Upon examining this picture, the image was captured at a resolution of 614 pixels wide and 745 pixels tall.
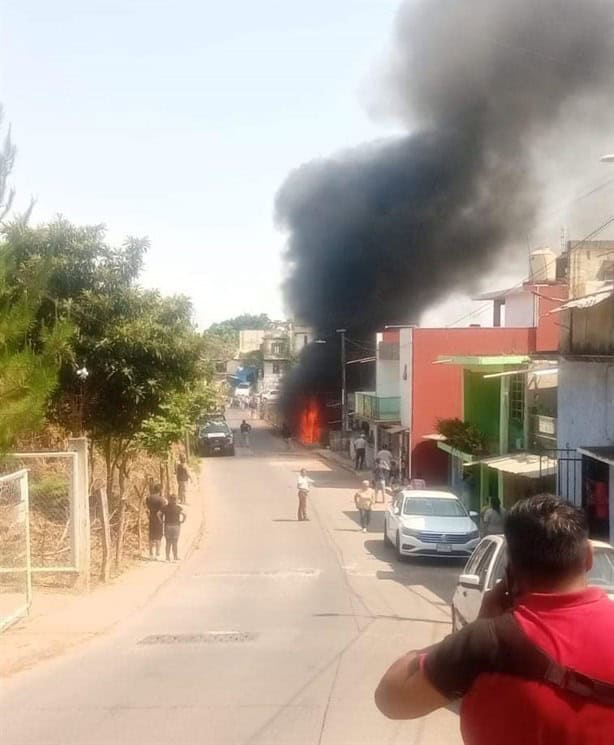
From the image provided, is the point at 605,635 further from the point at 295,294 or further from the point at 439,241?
the point at 295,294

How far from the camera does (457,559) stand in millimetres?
19203

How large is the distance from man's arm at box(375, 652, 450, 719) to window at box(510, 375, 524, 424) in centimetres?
2331

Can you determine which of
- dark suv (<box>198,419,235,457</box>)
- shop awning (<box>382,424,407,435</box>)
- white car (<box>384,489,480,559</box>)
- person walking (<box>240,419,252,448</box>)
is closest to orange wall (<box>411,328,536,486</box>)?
shop awning (<box>382,424,407,435</box>)

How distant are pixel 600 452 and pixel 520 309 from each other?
20.7m

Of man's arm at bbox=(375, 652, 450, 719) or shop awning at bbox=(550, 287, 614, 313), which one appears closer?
man's arm at bbox=(375, 652, 450, 719)

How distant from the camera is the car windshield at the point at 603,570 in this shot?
8.05 meters

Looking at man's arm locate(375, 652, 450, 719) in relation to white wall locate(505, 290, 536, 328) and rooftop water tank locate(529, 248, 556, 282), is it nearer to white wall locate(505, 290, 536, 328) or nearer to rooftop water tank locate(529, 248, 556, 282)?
white wall locate(505, 290, 536, 328)

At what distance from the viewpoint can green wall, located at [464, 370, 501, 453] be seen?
29.3 m

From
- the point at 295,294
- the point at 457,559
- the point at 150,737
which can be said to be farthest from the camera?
the point at 295,294

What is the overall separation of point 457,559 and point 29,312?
39.9ft

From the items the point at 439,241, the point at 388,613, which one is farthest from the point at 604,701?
the point at 439,241

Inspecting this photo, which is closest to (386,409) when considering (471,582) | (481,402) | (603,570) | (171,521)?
(481,402)

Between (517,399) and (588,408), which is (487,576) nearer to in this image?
(588,408)

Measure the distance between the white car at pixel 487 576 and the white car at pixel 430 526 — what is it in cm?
986
